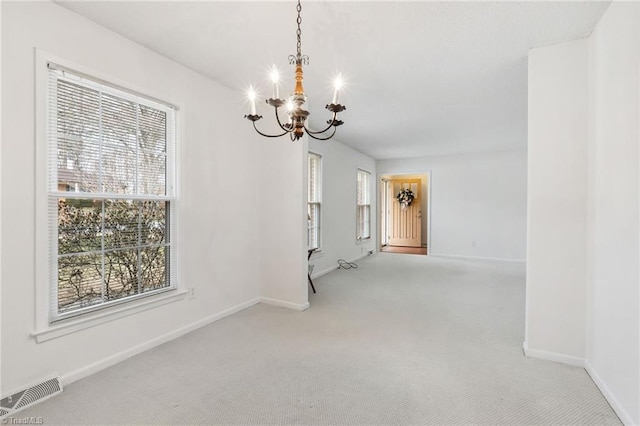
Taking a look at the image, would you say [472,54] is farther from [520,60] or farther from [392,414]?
[392,414]

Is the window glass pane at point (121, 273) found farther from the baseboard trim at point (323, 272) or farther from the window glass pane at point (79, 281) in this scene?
the baseboard trim at point (323, 272)

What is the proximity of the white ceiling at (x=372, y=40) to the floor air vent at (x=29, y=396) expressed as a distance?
2457 mm

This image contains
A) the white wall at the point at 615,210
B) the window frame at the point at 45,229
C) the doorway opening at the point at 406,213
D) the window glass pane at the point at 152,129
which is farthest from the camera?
the doorway opening at the point at 406,213

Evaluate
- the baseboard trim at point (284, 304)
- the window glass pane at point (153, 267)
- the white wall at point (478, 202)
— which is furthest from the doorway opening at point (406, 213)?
the window glass pane at point (153, 267)

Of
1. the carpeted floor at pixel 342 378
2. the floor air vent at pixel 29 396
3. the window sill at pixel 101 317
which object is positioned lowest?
the carpeted floor at pixel 342 378

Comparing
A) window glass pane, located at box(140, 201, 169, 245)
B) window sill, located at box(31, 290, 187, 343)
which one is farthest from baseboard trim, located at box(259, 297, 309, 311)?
window glass pane, located at box(140, 201, 169, 245)

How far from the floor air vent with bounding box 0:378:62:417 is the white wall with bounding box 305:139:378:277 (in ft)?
12.0

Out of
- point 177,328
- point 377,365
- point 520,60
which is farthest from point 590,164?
point 177,328

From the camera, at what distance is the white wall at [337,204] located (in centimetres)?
557

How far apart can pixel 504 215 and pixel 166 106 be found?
6.92m

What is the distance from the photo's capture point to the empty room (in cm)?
182

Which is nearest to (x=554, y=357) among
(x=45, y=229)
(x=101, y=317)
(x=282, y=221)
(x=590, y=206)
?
(x=590, y=206)

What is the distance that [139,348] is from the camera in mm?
2512

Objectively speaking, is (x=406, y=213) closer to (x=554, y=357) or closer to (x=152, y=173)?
(x=554, y=357)
